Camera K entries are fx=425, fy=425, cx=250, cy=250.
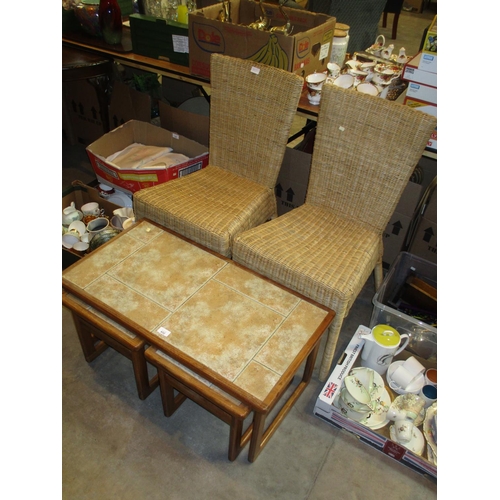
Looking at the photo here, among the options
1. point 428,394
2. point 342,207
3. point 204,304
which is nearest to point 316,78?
point 342,207

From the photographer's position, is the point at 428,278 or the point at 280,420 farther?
the point at 428,278

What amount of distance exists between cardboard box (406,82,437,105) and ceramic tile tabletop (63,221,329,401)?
0.99 m

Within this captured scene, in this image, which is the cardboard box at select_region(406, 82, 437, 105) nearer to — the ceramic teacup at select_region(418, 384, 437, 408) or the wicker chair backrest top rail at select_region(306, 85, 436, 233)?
the wicker chair backrest top rail at select_region(306, 85, 436, 233)

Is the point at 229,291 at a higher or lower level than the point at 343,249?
lower

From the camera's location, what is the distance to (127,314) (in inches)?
54.9

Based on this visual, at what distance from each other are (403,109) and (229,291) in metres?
0.88

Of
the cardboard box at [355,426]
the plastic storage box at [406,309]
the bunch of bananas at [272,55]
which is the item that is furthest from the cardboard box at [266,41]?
the cardboard box at [355,426]

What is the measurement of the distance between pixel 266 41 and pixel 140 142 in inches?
38.7

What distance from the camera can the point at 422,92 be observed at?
174 centimetres

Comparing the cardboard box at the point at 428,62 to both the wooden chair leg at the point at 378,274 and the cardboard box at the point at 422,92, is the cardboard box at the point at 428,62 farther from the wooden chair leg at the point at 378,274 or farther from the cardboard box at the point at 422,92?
the wooden chair leg at the point at 378,274

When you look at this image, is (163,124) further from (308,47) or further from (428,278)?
(428,278)

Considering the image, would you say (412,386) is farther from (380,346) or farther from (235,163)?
(235,163)

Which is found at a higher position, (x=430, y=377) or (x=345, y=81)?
(x=345, y=81)

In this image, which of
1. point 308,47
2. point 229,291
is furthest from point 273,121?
point 229,291
